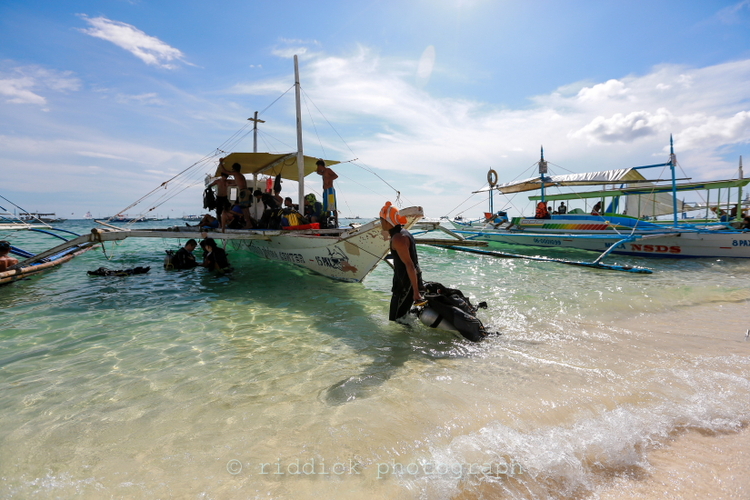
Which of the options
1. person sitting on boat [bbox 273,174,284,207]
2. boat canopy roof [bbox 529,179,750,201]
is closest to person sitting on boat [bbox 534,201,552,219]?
boat canopy roof [bbox 529,179,750,201]

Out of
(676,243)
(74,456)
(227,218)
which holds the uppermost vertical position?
(227,218)

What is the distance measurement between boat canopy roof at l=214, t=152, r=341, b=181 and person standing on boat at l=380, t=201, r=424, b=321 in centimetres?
617

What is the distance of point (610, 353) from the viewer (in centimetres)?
416

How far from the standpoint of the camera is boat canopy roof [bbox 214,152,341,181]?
32.5ft

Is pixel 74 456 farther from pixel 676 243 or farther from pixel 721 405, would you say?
pixel 676 243

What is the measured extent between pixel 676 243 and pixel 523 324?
12913mm

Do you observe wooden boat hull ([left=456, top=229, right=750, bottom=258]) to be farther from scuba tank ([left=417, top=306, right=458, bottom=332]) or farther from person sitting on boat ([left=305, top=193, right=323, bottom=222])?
scuba tank ([left=417, top=306, right=458, bottom=332])

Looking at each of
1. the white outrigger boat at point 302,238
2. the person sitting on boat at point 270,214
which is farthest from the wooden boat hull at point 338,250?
the person sitting on boat at point 270,214

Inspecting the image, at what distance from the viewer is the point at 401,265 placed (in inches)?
188

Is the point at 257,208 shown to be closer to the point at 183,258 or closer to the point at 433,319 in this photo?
the point at 183,258

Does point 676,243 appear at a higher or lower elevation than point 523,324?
higher

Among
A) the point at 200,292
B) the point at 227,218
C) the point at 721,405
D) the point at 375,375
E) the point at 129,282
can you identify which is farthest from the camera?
the point at 227,218

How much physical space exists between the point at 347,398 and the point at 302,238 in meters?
5.64

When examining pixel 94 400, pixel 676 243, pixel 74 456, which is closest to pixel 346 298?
pixel 94 400
